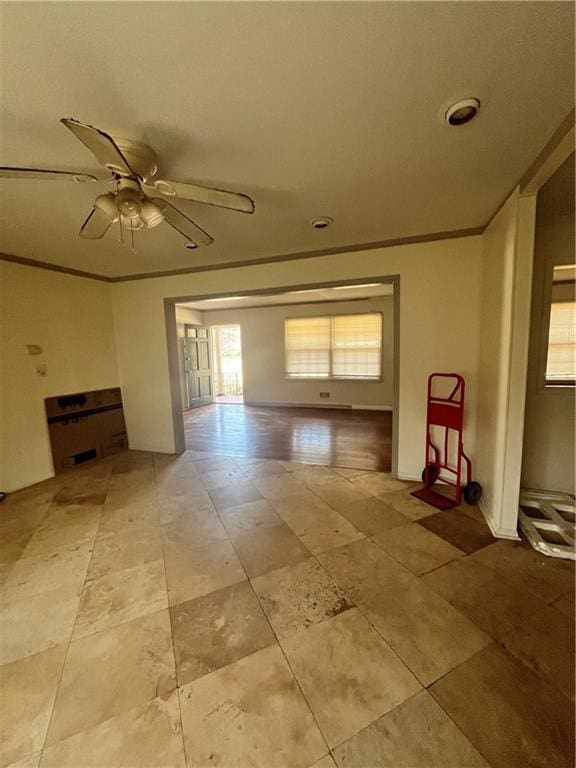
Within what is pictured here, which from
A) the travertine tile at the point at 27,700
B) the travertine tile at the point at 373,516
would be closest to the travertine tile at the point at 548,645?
the travertine tile at the point at 373,516

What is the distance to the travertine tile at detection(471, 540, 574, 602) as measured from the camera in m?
1.72

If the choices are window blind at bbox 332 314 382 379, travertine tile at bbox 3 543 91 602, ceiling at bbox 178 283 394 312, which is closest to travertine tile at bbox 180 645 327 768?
travertine tile at bbox 3 543 91 602

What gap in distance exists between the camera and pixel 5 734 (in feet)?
3.68

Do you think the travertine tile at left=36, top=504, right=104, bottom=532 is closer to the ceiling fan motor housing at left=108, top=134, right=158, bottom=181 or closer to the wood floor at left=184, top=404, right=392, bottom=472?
the wood floor at left=184, top=404, right=392, bottom=472

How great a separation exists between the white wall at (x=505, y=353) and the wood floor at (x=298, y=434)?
1.31 meters

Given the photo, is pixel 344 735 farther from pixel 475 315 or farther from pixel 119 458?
pixel 119 458

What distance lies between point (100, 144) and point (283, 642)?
2387 millimetres

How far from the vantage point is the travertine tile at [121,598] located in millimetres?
1603

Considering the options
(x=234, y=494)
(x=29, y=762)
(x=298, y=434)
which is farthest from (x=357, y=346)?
→ (x=29, y=762)

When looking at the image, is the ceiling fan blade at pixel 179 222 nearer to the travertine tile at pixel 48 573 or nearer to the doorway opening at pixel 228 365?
the travertine tile at pixel 48 573

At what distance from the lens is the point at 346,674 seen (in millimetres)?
1295

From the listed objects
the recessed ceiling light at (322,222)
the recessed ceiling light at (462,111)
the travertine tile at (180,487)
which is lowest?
the travertine tile at (180,487)

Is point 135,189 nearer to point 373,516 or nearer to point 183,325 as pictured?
point 373,516

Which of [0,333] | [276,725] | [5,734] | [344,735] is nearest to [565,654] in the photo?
[344,735]
